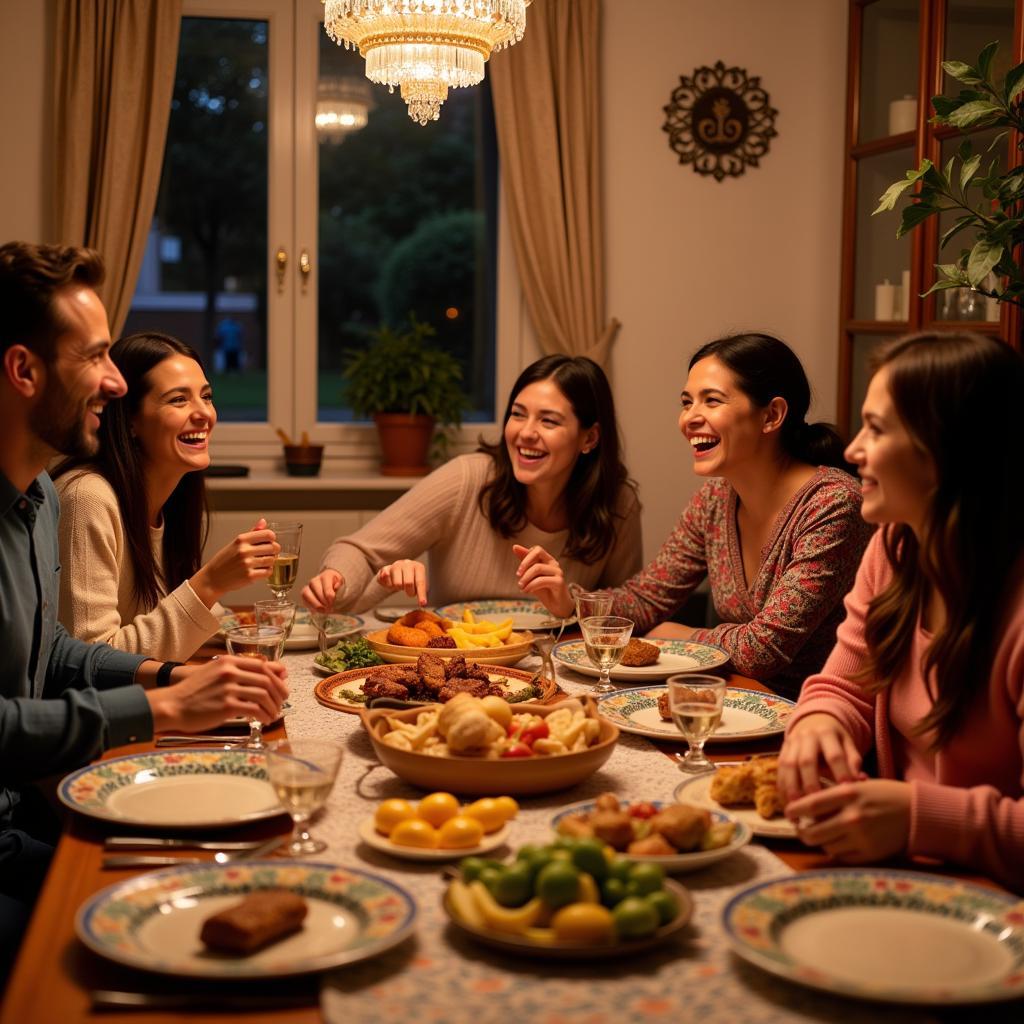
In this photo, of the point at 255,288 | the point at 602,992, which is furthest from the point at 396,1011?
the point at 255,288

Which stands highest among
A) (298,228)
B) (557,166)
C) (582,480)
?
(557,166)

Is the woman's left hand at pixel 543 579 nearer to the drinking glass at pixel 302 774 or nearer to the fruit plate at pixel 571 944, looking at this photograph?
the drinking glass at pixel 302 774

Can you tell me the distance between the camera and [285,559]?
2377 mm

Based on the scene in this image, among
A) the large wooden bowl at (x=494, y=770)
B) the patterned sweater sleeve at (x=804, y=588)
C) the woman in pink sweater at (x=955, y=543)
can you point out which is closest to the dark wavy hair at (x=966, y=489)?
the woman in pink sweater at (x=955, y=543)

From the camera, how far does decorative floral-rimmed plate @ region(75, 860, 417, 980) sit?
1.16 meters

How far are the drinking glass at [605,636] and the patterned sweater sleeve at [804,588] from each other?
359mm

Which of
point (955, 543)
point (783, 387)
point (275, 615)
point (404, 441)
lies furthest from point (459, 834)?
point (404, 441)

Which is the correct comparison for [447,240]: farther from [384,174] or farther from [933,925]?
[933,925]

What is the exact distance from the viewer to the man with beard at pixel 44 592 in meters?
1.67

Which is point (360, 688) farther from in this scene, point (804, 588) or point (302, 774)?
point (804, 588)

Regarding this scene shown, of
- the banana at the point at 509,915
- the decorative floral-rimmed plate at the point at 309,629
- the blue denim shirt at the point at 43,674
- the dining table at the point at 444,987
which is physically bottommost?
the dining table at the point at 444,987

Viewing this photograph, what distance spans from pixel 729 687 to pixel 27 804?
1169 millimetres

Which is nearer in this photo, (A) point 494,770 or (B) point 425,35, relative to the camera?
(A) point 494,770

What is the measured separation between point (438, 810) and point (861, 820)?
1.51 feet
